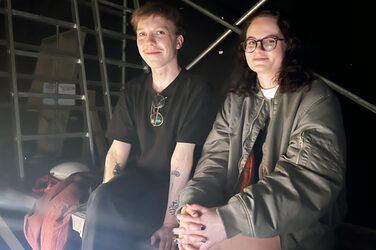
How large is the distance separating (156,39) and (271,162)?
0.57 meters

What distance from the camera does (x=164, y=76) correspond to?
3.68 feet

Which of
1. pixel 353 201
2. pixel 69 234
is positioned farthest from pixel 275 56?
pixel 69 234

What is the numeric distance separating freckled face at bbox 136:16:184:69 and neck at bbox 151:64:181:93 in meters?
0.03

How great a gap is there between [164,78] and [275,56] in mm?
425

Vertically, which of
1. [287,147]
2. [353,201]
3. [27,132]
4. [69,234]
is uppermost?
[287,147]

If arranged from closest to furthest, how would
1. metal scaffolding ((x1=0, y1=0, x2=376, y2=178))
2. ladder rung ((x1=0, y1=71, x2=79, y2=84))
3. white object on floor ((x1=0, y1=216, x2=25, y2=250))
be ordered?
white object on floor ((x1=0, y1=216, x2=25, y2=250)) → metal scaffolding ((x1=0, y1=0, x2=376, y2=178)) → ladder rung ((x1=0, y1=71, x2=79, y2=84))

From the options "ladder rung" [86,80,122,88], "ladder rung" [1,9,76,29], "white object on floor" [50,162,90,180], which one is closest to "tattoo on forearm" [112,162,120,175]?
"white object on floor" [50,162,90,180]

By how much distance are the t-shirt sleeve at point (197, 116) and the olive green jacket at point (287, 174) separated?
0.13 metres

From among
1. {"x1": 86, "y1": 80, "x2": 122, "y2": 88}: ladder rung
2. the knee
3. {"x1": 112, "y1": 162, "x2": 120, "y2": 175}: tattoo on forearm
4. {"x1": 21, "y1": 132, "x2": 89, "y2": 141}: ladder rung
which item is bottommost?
the knee

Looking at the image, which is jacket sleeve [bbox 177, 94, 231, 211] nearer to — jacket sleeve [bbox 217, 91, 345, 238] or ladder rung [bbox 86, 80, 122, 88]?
jacket sleeve [bbox 217, 91, 345, 238]

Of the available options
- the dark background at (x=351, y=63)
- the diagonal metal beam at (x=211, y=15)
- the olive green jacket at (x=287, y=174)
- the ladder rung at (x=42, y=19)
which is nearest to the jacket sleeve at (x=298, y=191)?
the olive green jacket at (x=287, y=174)

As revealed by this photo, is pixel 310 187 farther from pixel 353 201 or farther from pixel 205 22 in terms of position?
pixel 205 22

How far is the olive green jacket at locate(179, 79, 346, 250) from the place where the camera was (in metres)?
0.69

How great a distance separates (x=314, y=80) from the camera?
0.82 m
